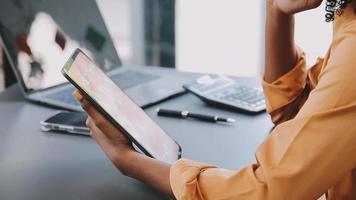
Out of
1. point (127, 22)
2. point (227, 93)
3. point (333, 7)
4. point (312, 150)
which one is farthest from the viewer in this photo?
point (127, 22)

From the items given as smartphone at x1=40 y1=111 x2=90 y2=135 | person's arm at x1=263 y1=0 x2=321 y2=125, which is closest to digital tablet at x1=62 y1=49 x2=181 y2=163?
smartphone at x1=40 y1=111 x2=90 y2=135

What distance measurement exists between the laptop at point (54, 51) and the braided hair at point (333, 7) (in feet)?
1.69

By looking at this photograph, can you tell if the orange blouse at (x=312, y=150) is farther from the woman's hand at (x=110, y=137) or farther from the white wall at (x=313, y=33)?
the white wall at (x=313, y=33)

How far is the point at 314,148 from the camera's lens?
0.63 m

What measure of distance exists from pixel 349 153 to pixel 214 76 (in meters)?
0.77

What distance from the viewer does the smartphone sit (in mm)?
1036

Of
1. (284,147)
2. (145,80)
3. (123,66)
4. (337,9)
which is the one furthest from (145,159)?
(123,66)

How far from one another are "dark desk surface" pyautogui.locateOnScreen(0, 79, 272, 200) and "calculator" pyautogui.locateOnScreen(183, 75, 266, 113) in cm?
2

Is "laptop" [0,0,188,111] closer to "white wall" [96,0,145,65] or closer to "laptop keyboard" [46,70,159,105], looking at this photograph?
"laptop keyboard" [46,70,159,105]

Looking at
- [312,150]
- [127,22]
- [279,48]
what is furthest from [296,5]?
[127,22]

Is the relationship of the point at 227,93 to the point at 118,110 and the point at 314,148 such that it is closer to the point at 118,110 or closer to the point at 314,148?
the point at 118,110

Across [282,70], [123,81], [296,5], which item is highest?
[296,5]

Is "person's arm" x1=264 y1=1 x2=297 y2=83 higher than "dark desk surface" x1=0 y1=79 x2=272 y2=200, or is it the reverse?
"person's arm" x1=264 y1=1 x2=297 y2=83

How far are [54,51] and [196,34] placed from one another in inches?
58.2
